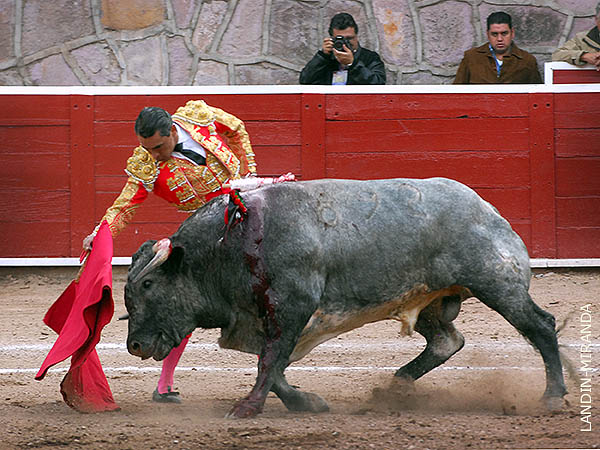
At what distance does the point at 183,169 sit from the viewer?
4.23 meters

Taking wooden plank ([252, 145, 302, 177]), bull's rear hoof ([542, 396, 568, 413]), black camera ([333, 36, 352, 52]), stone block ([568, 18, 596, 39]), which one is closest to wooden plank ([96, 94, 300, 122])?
wooden plank ([252, 145, 302, 177])

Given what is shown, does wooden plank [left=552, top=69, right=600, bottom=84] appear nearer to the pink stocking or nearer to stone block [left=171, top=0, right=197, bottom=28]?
stone block [left=171, top=0, right=197, bottom=28]

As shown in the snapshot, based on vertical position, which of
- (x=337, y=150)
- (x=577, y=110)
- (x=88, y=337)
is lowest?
(x=88, y=337)

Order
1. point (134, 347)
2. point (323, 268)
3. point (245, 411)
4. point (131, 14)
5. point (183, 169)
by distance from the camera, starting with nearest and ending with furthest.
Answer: point (245, 411) < point (323, 268) < point (134, 347) < point (183, 169) < point (131, 14)

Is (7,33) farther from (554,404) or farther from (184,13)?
(554,404)

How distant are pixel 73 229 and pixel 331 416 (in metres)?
3.34

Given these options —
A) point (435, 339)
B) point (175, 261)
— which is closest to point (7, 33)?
point (175, 261)

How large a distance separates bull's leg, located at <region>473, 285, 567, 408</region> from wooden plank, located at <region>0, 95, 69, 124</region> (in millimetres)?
3612

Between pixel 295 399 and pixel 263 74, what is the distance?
4.06 meters

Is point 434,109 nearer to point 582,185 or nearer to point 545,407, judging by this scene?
point 582,185

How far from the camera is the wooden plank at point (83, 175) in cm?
685

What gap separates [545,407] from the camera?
13.0 feet

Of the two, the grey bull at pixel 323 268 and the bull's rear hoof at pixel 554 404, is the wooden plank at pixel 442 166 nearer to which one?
the grey bull at pixel 323 268

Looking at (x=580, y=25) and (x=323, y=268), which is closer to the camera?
(x=323, y=268)
